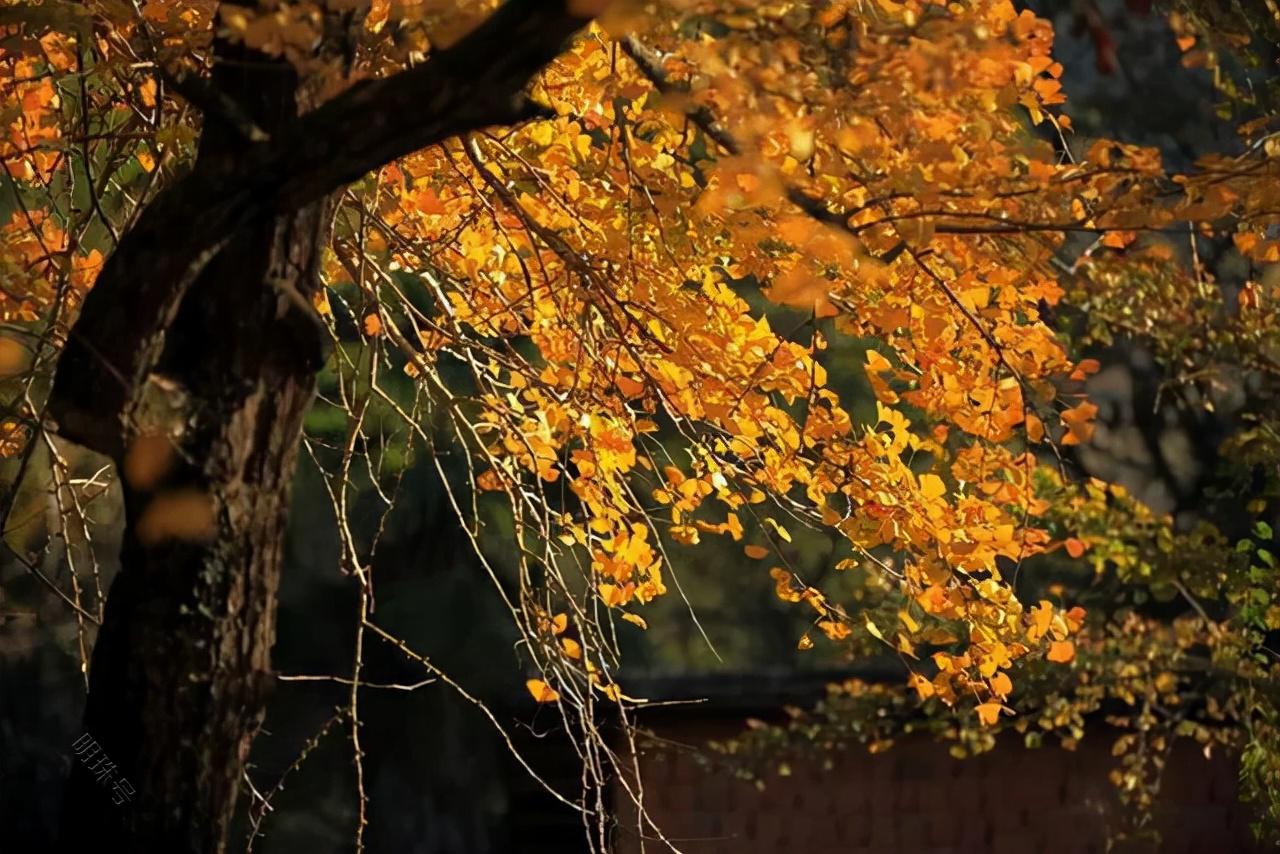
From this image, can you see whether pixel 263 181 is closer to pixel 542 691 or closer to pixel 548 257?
pixel 542 691

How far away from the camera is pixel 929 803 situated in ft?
30.8

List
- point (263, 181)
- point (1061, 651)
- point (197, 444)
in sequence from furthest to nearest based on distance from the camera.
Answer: point (1061, 651) < point (197, 444) < point (263, 181)

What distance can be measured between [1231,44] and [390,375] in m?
5.38

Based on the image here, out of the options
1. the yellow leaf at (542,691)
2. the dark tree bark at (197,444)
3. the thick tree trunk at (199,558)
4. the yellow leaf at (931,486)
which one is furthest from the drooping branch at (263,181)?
the yellow leaf at (931,486)

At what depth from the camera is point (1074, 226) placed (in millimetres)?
3791

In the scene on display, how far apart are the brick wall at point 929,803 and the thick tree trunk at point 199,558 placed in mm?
5365

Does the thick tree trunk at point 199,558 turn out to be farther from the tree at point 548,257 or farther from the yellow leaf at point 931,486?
the yellow leaf at point 931,486

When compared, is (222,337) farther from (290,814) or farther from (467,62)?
(290,814)

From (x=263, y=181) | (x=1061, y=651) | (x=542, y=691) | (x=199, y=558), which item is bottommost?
(x=199, y=558)

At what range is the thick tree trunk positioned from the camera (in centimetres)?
381

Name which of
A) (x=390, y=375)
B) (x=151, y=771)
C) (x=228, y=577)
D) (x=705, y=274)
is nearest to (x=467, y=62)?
(x=228, y=577)

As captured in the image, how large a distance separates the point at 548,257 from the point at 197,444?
263cm

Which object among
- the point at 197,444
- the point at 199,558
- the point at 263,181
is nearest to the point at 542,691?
the point at 199,558

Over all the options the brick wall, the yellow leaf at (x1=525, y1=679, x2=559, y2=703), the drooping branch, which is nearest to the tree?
the drooping branch
